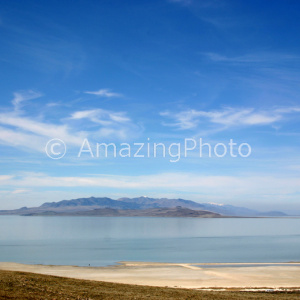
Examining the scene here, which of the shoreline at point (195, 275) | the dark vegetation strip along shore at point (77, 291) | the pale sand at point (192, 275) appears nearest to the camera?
the dark vegetation strip along shore at point (77, 291)

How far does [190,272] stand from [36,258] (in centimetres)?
3770

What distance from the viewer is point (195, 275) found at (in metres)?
52.5

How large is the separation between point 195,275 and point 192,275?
1.51 feet

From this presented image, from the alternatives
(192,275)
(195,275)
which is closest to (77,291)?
(192,275)

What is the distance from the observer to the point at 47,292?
85.4 ft

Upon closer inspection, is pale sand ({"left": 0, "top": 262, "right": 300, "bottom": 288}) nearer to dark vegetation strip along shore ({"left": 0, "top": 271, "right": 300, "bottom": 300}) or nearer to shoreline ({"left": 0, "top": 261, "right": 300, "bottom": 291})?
shoreline ({"left": 0, "top": 261, "right": 300, "bottom": 291})

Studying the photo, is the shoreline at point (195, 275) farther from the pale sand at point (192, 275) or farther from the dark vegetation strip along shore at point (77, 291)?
the dark vegetation strip along shore at point (77, 291)

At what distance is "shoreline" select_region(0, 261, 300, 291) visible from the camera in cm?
4376

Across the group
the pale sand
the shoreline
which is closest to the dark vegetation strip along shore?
the shoreline

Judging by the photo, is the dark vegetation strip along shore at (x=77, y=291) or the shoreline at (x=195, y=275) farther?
the shoreline at (x=195, y=275)

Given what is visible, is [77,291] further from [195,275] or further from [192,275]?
[195,275]

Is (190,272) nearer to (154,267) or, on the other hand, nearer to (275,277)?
(154,267)

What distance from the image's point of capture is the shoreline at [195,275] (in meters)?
43.8

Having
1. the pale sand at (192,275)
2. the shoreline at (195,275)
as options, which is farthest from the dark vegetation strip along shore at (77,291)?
the pale sand at (192,275)
